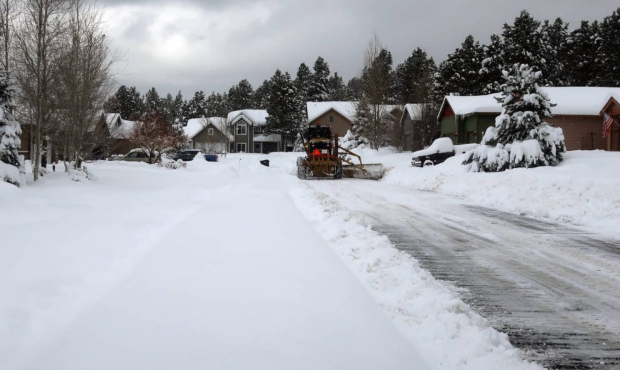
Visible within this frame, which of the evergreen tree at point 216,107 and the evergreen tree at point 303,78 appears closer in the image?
the evergreen tree at point 303,78

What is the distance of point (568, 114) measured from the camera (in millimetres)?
35875

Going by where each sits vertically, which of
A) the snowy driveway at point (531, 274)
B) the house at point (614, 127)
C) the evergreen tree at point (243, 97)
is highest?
the evergreen tree at point (243, 97)

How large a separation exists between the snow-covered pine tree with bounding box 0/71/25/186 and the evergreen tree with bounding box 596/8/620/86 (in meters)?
61.2

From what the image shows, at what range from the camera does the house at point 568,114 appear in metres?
35.8

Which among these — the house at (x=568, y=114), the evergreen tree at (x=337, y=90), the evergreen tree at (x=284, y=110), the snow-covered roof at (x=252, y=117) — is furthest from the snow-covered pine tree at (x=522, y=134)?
the evergreen tree at (x=337, y=90)

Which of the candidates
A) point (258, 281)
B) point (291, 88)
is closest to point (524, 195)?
point (258, 281)

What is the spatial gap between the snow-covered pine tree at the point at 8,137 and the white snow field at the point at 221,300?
4.63m

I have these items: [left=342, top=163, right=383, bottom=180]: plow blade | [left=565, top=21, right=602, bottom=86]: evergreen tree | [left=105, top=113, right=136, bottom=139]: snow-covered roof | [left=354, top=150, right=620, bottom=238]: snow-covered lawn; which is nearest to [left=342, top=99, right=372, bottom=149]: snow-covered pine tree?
[left=342, top=163, right=383, bottom=180]: plow blade

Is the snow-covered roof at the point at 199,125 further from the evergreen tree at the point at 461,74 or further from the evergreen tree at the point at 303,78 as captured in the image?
the evergreen tree at the point at 461,74

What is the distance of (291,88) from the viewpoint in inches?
2977

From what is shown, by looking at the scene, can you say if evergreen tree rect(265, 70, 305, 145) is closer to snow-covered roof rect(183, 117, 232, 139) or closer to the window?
the window

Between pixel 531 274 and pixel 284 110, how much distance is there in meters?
70.2

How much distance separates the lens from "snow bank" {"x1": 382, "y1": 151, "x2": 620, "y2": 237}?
11.8 m

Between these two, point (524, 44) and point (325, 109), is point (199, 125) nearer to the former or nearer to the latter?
point (325, 109)
